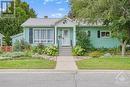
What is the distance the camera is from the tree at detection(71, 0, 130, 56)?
35219mm

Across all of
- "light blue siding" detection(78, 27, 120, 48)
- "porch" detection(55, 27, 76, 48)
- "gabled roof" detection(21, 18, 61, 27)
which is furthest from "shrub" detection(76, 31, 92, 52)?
"gabled roof" detection(21, 18, 61, 27)

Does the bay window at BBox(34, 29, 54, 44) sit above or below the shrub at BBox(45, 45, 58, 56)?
above

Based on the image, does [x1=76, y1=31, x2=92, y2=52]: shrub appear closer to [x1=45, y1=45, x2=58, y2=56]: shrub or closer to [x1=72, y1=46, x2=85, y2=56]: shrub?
[x1=72, y1=46, x2=85, y2=56]: shrub

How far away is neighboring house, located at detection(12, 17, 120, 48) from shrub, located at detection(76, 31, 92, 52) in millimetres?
729


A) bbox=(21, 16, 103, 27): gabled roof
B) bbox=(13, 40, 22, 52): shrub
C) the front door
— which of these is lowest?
bbox=(13, 40, 22, 52): shrub

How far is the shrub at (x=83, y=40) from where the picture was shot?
4323cm

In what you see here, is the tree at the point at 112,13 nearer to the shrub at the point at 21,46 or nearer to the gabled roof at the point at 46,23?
the gabled roof at the point at 46,23

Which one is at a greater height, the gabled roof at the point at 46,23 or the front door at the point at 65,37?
the gabled roof at the point at 46,23

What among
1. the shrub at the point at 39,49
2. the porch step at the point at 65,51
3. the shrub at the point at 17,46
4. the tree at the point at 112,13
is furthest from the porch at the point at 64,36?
the tree at the point at 112,13

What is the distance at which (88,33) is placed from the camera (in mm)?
45312

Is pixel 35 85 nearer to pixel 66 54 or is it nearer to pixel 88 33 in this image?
pixel 66 54

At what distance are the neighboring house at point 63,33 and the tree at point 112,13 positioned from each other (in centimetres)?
420

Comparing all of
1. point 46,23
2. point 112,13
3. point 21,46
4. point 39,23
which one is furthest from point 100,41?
point 112,13

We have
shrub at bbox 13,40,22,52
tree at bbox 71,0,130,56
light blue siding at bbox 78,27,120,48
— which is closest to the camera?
tree at bbox 71,0,130,56
